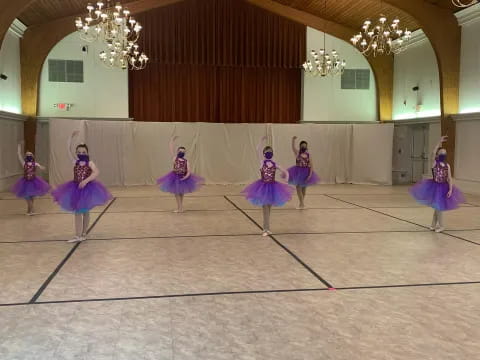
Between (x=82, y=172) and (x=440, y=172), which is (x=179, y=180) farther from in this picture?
(x=440, y=172)

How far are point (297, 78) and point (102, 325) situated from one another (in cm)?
1567

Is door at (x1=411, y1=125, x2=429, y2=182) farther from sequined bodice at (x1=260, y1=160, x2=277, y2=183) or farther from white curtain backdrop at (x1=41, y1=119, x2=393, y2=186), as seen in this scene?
sequined bodice at (x1=260, y1=160, x2=277, y2=183)

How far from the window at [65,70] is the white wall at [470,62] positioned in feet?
39.9

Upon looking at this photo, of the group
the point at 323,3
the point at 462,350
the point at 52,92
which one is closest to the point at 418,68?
the point at 323,3

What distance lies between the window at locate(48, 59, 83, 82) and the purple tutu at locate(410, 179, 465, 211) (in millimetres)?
12670

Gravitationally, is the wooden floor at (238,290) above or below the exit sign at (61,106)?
below

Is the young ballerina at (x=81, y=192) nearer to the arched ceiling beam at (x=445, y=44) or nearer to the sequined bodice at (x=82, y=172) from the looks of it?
the sequined bodice at (x=82, y=172)

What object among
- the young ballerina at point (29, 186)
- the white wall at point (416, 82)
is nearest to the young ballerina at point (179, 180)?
the young ballerina at point (29, 186)

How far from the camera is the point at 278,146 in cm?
1569

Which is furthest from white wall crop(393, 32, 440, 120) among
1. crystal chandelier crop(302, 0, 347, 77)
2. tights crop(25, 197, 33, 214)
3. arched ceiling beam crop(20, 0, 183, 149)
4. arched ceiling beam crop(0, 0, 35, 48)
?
tights crop(25, 197, 33, 214)

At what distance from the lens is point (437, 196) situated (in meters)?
7.30

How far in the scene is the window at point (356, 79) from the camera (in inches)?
705

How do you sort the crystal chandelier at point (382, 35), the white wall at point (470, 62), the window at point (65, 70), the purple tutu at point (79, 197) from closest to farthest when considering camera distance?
the purple tutu at point (79, 197)
the crystal chandelier at point (382, 35)
the white wall at point (470, 62)
the window at point (65, 70)

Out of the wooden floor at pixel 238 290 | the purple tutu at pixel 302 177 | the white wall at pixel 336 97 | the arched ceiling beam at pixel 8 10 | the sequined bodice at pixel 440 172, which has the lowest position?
the wooden floor at pixel 238 290
